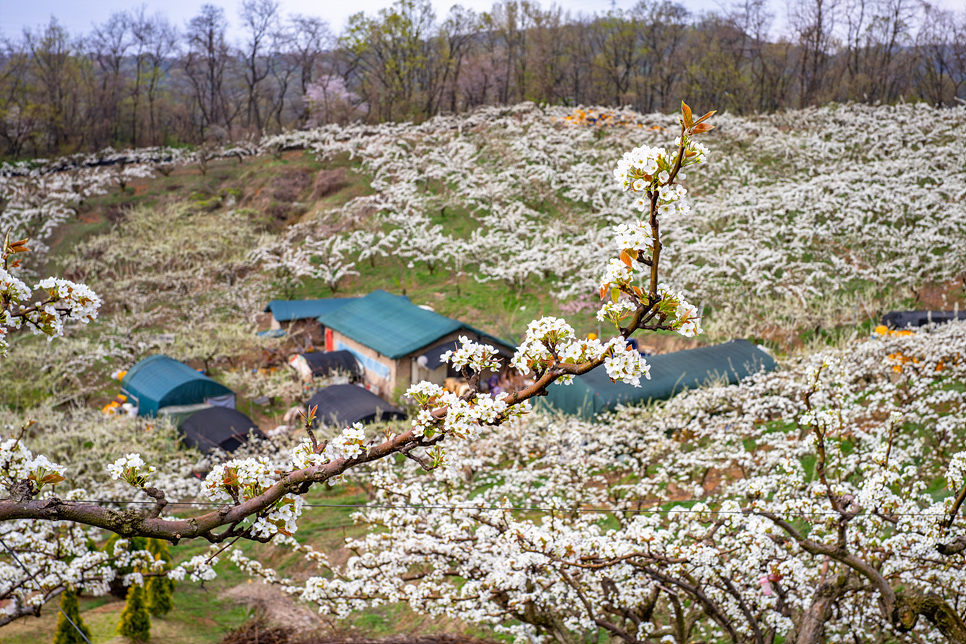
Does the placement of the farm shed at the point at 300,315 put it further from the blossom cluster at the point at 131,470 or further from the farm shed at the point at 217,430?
Result: the blossom cluster at the point at 131,470

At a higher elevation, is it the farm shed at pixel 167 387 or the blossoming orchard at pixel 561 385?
the blossoming orchard at pixel 561 385

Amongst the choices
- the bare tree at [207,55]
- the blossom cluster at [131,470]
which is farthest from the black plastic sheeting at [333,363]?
the bare tree at [207,55]

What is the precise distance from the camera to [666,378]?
48.3 ft

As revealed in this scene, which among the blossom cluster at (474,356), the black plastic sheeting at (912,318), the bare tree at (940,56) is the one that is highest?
the bare tree at (940,56)

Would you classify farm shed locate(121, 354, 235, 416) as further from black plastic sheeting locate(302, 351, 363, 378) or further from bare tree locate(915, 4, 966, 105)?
bare tree locate(915, 4, 966, 105)

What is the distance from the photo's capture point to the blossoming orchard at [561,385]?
2.80 m

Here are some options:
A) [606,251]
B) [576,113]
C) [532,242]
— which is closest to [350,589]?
[606,251]

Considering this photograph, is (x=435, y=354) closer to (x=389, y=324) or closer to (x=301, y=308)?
(x=389, y=324)

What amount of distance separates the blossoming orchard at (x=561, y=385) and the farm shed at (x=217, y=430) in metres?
0.53

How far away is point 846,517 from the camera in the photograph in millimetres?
4129

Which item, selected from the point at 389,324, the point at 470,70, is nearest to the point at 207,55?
the point at 470,70

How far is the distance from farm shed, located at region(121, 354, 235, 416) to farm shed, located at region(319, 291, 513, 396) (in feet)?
14.3

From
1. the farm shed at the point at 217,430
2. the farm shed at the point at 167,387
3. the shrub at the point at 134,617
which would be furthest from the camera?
the farm shed at the point at 167,387

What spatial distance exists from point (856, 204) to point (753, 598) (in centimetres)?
2191
